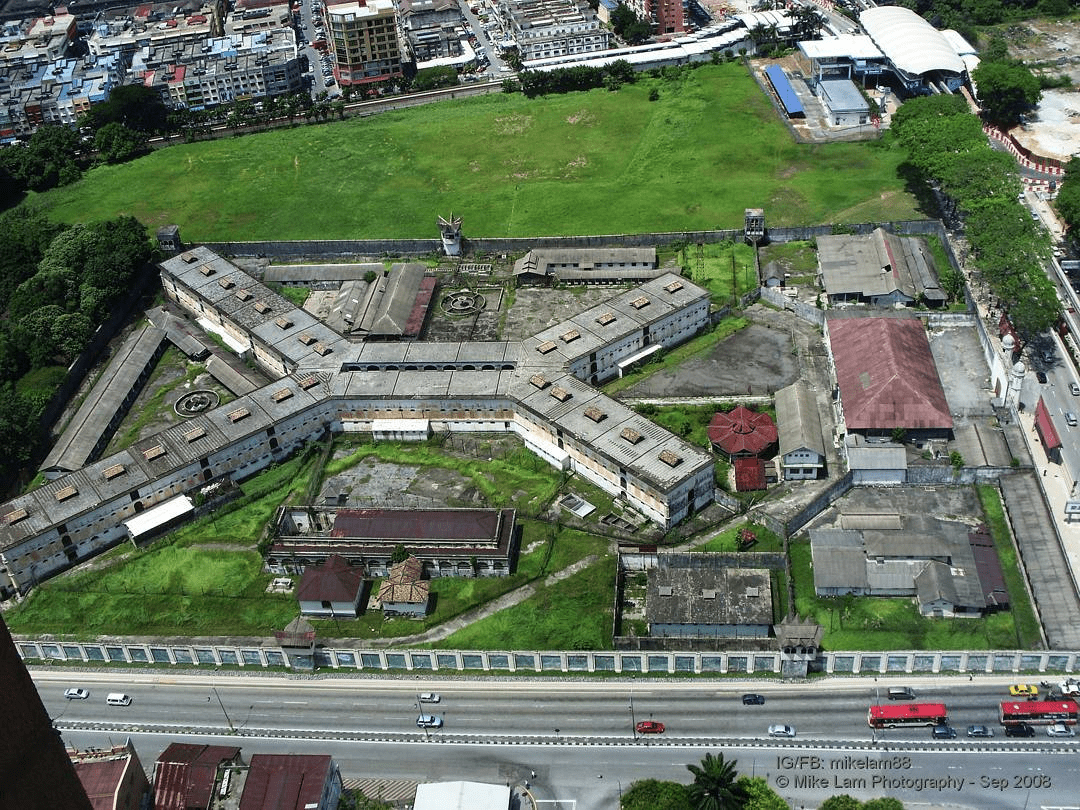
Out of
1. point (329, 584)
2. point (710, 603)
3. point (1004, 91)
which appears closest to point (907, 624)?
point (710, 603)

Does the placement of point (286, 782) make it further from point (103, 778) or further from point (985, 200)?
point (985, 200)

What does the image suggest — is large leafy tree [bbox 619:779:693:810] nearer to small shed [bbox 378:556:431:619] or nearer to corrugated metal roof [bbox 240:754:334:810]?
corrugated metal roof [bbox 240:754:334:810]

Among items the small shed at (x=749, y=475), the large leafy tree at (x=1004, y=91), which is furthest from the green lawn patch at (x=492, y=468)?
the large leafy tree at (x=1004, y=91)

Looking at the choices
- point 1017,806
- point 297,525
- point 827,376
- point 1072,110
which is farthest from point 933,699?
point 1072,110

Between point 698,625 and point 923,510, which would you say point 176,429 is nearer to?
point 698,625

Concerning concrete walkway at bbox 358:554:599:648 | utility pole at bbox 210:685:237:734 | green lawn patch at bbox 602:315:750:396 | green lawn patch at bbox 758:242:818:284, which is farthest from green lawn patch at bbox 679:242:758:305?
utility pole at bbox 210:685:237:734
